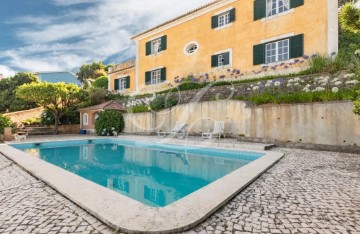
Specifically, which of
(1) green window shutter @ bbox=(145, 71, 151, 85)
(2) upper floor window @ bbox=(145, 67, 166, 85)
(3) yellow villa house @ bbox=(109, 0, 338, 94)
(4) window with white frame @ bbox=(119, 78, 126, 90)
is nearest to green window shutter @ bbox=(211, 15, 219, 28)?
(3) yellow villa house @ bbox=(109, 0, 338, 94)

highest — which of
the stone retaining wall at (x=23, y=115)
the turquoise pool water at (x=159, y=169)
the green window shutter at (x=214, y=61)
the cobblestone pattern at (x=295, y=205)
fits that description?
the green window shutter at (x=214, y=61)

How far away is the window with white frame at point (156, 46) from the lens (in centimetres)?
2009

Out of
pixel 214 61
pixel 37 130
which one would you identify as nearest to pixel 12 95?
pixel 37 130

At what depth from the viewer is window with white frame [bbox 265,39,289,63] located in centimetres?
1311

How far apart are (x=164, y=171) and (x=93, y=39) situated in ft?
69.0

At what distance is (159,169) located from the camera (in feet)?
23.0

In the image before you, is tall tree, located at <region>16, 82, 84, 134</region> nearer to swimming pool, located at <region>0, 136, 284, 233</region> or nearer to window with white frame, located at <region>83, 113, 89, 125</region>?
window with white frame, located at <region>83, 113, 89, 125</region>

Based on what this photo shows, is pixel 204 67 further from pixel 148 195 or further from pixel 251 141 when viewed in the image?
pixel 148 195

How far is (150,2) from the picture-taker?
42.2 ft

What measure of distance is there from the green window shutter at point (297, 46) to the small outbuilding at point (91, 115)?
12.1 meters

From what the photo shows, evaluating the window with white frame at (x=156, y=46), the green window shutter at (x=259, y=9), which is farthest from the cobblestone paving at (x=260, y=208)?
the window with white frame at (x=156, y=46)

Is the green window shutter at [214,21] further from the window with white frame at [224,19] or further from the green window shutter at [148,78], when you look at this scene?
the green window shutter at [148,78]

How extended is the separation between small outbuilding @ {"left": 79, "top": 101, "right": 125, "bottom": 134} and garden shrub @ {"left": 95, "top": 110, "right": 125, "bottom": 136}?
3.25ft

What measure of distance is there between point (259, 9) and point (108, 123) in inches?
498
